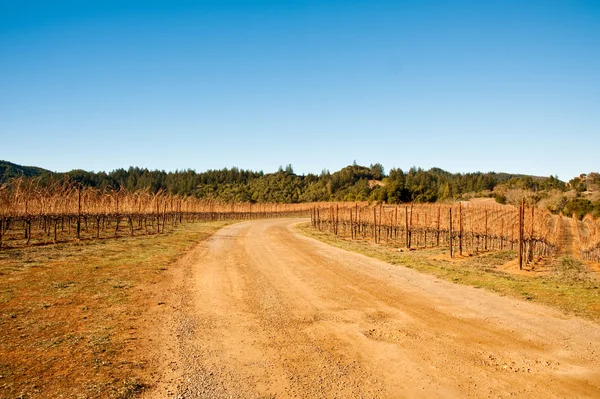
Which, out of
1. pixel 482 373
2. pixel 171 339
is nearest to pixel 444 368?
pixel 482 373

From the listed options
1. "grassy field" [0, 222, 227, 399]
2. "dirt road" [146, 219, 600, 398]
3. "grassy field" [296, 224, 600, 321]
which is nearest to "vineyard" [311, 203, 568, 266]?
"grassy field" [296, 224, 600, 321]

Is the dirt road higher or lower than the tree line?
lower

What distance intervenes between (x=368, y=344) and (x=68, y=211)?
32462mm

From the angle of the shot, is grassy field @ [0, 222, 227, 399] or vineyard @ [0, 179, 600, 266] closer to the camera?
grassy field @ [0, 222, 227, 399]

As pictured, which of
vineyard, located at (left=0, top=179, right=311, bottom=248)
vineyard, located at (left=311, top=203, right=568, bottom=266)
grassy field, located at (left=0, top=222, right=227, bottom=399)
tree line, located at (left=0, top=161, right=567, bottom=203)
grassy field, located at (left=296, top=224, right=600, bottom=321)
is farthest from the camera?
tree line, located at (left=0, top=161, right=567, bottom=203)

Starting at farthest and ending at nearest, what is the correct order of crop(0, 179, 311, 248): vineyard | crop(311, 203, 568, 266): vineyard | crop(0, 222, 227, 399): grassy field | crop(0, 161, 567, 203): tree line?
crop(0, 161, 567, 203): tree line → crop(0, 179, 311, 248): vineyard → crop(311, 203, 568, 266): vineyard → crop(0, 222, 227, 399): grassy field

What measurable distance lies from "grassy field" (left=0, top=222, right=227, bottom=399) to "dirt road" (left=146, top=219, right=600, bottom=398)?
2.59 ft

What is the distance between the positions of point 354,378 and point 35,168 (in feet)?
729

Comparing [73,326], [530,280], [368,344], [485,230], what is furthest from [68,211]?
[485,230]

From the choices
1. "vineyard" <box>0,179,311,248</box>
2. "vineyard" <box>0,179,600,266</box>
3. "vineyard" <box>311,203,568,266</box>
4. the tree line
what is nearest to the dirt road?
"vineyard" <box>0,179,600,266</box>

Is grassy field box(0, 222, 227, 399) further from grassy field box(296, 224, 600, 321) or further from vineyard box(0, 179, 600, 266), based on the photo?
vineyard box(0, 179, 600, 266)

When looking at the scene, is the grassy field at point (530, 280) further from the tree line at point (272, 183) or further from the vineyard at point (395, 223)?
the tree line at point (272, 183)

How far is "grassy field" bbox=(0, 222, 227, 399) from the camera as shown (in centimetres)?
567

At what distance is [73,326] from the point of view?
8.28m
